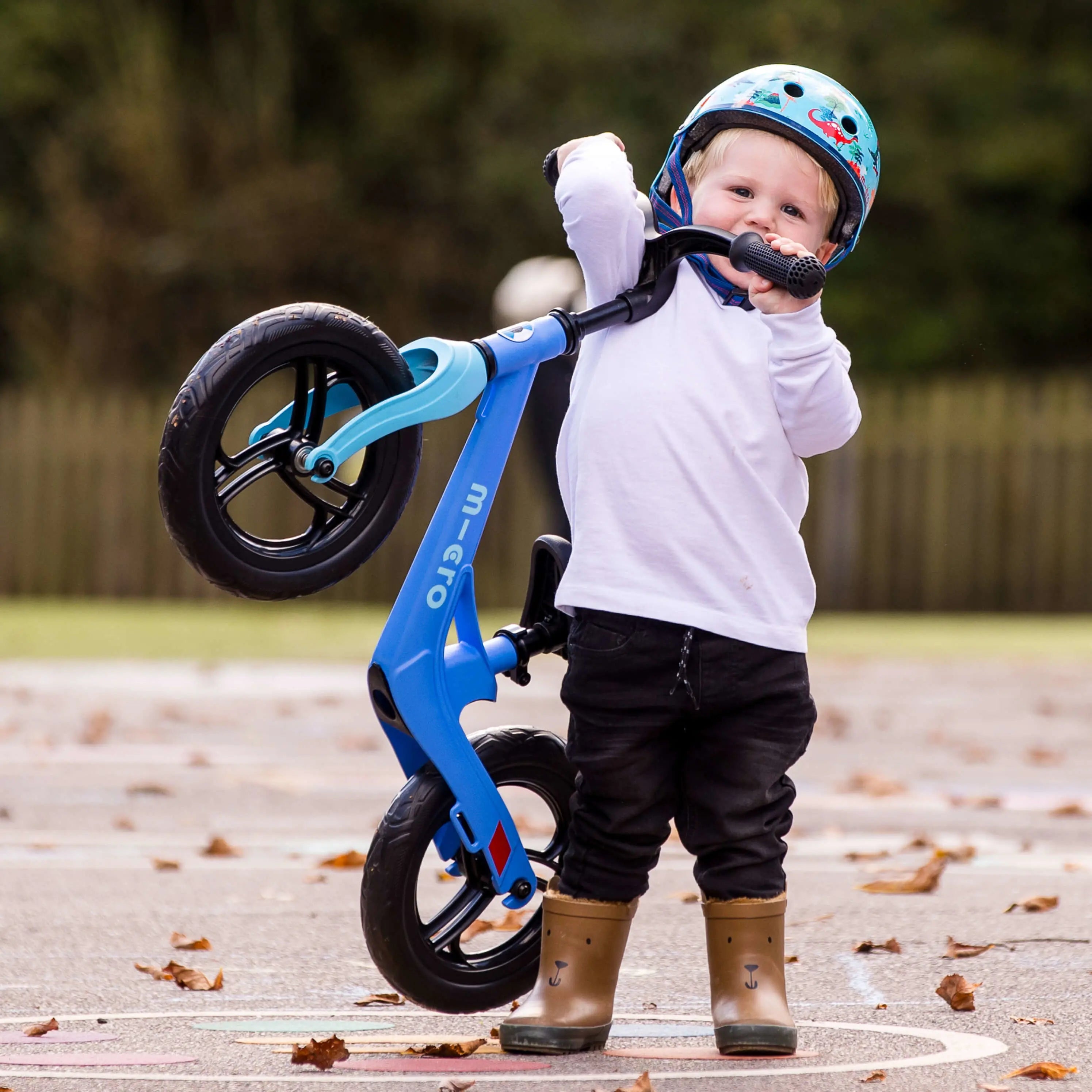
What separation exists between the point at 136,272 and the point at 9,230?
120 inches

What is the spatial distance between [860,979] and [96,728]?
16.2ft

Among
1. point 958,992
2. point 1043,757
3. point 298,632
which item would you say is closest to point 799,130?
point 958,992

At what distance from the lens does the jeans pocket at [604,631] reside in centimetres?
319

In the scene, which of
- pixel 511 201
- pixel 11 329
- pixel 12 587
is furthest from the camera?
pixel 11 329

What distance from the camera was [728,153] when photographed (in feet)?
11.1

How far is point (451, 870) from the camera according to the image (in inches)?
135

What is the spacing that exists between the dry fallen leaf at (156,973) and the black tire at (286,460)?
1.00m

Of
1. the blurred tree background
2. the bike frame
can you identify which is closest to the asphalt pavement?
the bike frame

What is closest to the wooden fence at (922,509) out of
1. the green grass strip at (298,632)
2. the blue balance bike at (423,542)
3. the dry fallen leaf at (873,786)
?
the green grass strip at (298,632)

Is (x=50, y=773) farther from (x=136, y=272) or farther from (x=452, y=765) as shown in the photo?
(x=136, y=272)

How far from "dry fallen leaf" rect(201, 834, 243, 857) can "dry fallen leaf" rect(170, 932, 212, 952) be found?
1.19 m

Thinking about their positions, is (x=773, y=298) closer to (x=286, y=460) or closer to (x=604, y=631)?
(x=604, y=631)

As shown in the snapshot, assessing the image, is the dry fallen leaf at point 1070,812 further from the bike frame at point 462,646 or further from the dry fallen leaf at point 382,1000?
the bike frame at point 462,646


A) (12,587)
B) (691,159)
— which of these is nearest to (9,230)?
(12,587)
